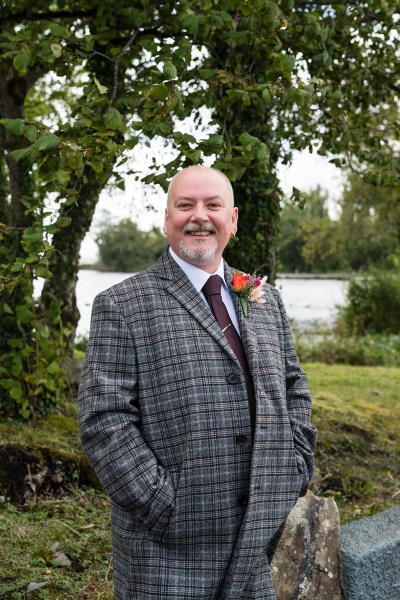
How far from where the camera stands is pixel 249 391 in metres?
2.29

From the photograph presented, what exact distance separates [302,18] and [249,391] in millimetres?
2805

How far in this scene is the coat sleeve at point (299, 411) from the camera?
2.38m

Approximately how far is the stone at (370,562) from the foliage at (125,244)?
375 inches

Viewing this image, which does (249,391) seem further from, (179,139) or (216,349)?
(179,139)

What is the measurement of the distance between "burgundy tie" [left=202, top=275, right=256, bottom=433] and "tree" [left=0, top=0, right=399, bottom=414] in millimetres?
892

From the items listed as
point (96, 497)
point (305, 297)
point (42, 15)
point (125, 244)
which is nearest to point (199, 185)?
point (96, 497)

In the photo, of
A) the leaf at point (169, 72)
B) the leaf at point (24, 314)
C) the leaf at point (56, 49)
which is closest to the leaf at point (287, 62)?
the leaf at point (169, 72)

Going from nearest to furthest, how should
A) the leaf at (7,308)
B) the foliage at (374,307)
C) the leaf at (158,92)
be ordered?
the leaf at (158,92) < the leaf at (7,308) < the foliage at (374,307)

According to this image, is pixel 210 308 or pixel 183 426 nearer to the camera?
pixel 183 426

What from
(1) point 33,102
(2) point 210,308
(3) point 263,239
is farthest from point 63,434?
(1) point 33,102

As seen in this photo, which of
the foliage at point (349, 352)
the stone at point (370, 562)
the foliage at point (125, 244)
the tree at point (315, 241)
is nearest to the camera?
the stone at point (370, 562)

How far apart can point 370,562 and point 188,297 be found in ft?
6.37

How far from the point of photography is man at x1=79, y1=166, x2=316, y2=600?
83.7 inches

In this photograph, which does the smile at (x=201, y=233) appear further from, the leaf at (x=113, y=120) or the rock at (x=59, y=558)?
the rock at (x=59, y=558)
